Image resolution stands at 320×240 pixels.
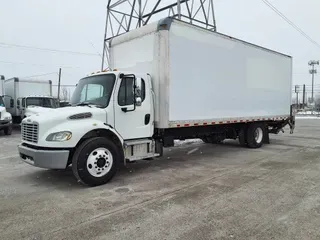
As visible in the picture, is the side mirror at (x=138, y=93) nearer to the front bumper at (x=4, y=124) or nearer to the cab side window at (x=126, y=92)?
the cab side window at (x=126, y=92)

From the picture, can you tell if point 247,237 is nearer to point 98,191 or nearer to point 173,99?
point 98,191

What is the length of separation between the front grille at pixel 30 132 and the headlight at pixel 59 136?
0.38 metres

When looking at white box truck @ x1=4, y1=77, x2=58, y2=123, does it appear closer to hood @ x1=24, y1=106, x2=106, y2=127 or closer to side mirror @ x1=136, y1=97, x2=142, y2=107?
hood @ x1=24, y1=106, x2=106, y2=127

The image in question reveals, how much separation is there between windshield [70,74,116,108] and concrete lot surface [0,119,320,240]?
182cm

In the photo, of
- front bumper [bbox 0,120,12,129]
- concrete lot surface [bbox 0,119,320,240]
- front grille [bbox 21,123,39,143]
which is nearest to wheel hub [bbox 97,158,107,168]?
concrete lot surface [bbox 0,119,320,240]

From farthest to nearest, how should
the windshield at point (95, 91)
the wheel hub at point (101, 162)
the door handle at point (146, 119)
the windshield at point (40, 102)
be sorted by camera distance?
1. the windshield at point (40, 102)
2. the door handle at point (146, 119)
3. the windshield at point (95, 91)
4. the wheel hub at point (101, 162)

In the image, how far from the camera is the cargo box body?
6.63m

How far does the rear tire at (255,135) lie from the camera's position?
10156 mm

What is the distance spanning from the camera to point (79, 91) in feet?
21.7

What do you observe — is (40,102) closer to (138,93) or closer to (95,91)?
(95,91)

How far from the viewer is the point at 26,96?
17953 mm

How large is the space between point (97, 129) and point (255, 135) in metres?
→ 7.02

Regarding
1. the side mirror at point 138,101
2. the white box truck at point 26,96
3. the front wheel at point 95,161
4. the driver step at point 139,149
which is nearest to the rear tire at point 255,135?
the driver step at point 139,149

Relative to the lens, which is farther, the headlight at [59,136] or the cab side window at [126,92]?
the cab side window at [126,92]
